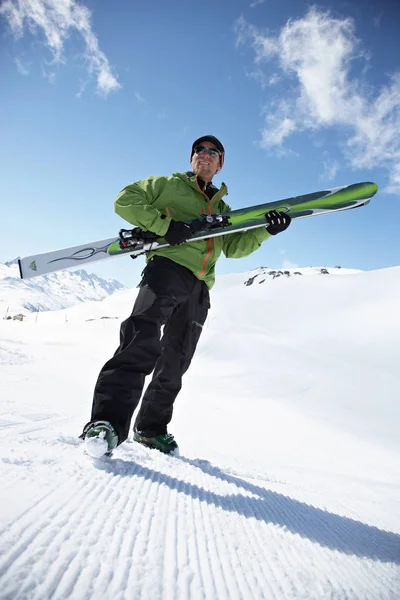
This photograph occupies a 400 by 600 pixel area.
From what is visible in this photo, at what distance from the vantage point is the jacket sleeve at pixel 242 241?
3.32 metres

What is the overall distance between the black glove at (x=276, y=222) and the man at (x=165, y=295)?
0.03 feet

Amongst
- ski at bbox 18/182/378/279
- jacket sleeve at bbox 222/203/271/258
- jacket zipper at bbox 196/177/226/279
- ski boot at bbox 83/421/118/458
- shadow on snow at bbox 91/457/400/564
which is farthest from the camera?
jacket sleeve at bbox 222/203/271/258

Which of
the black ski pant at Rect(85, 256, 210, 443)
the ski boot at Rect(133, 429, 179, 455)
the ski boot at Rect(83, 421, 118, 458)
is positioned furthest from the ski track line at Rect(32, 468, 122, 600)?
the ski boot at Rect(133, 429, 179, 455)

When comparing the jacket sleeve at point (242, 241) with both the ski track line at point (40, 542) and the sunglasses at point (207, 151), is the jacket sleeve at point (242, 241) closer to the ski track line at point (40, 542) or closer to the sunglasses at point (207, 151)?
the sunglasses at point (207, 151)

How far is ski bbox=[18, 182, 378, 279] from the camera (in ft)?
10.4

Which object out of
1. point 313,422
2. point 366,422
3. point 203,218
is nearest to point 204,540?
point 203,218

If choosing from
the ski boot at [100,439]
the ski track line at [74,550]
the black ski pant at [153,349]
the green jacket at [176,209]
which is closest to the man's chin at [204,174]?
the green jacket at [176,209]

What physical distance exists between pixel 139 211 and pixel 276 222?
5.17 ft

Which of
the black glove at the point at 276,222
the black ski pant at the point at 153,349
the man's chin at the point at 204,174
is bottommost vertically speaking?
the black ski pant at the point at 153,349

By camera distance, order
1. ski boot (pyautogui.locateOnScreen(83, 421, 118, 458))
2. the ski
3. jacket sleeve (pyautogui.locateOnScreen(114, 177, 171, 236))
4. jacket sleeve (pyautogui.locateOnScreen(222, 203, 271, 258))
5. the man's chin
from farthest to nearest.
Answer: jacket sleeve (pyautogui.locateOnScreen(222, 203, 271, 258))
the ski
the man's chin
jacket sleeve (pyautogui.locateOnScreen(114, 177, 171, 236))
ski boot (pyautogui.locateOnScreen(83, 421, 118, 458))

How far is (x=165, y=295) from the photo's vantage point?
237cm

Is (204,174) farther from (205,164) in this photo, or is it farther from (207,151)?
(207,151)

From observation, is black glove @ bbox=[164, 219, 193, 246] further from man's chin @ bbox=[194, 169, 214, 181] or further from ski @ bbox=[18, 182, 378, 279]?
man's chin @ bbox=[194, 169, 214, 181]

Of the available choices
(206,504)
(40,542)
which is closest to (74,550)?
(40,542)
